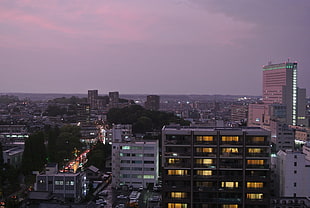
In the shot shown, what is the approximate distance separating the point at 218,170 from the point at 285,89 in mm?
32148

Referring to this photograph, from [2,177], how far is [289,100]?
3177 cm

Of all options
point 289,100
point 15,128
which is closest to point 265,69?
point 289,100

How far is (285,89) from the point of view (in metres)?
40.2

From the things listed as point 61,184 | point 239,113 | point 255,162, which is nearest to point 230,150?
point 255,162

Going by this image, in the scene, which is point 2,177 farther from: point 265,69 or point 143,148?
point 265,69

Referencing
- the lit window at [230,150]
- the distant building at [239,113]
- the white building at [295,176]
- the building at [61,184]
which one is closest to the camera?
the lit window at [230,150]

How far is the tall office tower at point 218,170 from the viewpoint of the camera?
1050cm

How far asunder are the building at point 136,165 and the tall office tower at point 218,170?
23.2 feet

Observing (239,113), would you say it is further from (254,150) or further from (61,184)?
(254,150)

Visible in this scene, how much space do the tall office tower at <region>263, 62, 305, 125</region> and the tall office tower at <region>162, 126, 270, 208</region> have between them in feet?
93.9

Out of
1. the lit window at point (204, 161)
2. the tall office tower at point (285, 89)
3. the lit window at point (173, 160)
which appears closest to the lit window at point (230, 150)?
the lit window at point (204, 161)

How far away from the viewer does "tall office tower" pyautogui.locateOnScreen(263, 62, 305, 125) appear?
38.5 m

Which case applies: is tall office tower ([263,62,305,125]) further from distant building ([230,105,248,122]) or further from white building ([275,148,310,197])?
white building ([275,148,310,197])

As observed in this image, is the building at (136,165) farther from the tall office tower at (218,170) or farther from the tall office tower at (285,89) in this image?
the tall office tower at (285,89)
